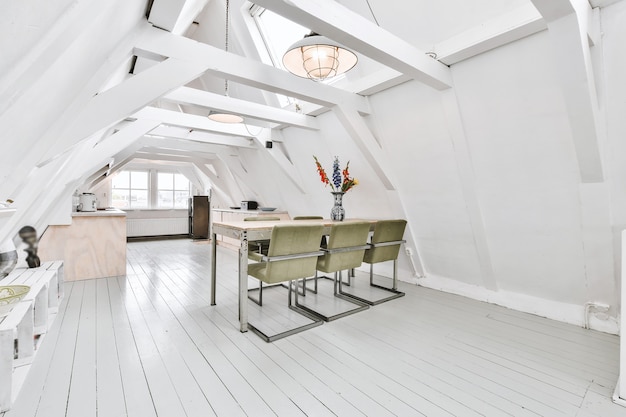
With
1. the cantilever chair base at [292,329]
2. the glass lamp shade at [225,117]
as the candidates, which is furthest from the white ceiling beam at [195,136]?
the cantilever chair base at [292,329]

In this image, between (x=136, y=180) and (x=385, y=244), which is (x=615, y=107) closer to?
(x=385, y=244)

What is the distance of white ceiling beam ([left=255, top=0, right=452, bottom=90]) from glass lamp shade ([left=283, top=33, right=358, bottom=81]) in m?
0.09

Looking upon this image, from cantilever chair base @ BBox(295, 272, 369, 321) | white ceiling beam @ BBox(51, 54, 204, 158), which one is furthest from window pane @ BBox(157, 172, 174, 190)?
cantilever chair base @ BBox(295, 272, 369, 321)

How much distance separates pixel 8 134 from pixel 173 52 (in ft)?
6.35

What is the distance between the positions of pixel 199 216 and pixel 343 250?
6540 mm

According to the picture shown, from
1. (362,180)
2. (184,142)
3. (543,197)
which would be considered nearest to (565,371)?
(543,197)

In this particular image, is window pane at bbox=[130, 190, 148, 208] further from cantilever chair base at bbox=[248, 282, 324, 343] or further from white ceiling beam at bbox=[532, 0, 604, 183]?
white ceiling beam at bbox=[532, 0, 604, 183]

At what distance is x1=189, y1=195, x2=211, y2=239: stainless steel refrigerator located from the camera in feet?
28.2

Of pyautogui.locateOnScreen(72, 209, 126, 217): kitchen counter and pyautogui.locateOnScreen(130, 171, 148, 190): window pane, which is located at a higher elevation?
pyautogui.locateOnScreen(130, 171, 148, 190): window pane

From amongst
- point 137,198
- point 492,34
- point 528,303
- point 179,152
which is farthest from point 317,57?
point 179,152

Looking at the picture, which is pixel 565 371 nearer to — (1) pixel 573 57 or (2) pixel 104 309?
(1) pixel 573 57

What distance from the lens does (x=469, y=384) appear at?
1.91m

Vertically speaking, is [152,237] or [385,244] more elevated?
[385,244]

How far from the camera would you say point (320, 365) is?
6.92 feet
